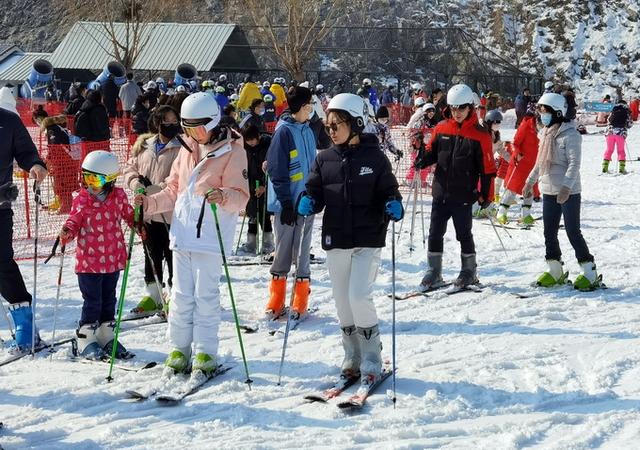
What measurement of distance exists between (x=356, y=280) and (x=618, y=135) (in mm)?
14351

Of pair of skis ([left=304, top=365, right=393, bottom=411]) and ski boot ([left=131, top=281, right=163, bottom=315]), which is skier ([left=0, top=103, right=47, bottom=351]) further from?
pair of skis ([left=304, top=365, right=393, bottom=411])

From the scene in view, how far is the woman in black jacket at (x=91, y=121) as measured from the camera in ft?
48.7

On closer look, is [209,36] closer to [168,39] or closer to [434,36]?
[168,39]

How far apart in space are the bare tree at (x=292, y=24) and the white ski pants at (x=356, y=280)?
32.9 m

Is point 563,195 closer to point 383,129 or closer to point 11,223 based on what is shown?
point 11,223

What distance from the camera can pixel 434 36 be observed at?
150 ft

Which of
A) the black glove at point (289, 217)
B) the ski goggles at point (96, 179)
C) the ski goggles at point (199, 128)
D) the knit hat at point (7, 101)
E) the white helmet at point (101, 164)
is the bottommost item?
the black glove at point (289, 217)

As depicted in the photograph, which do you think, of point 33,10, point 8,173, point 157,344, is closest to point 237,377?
point 157,344

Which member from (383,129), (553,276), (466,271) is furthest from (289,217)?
(383,129)

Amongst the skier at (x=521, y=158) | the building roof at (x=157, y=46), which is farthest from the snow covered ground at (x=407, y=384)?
the building roof at (x=157, y=46)

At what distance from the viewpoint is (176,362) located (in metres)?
5.91

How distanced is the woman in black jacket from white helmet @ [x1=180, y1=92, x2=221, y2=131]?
951 cm

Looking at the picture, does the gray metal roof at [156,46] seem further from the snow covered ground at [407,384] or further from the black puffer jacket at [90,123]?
the snow covered ground at [407,384]

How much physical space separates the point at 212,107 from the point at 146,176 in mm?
2065
